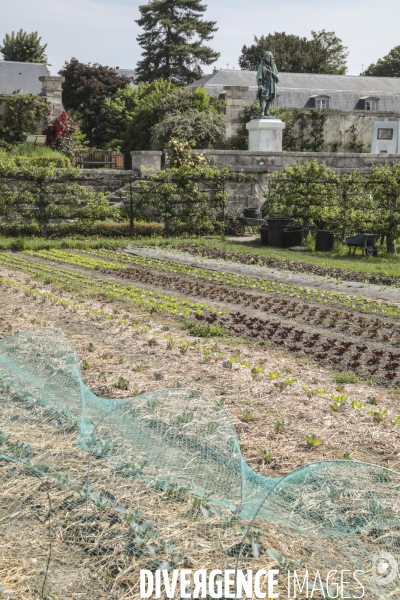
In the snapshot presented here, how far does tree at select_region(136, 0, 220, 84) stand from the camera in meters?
52.2

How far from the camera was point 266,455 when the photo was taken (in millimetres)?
4402

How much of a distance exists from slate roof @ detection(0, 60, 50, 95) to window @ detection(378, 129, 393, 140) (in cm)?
1880

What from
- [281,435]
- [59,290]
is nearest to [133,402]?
[281,435]

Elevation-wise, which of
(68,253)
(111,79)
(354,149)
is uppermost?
(111,79)

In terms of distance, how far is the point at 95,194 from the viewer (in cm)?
1831

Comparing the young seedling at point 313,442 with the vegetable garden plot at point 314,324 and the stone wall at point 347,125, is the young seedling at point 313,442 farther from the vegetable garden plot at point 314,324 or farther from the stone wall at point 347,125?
the stone wall at point 347,125

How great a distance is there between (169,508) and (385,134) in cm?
3104

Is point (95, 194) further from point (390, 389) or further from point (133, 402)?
point (133, 402)

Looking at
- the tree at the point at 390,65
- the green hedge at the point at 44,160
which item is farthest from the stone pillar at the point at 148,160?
the tree at the point at 390,65

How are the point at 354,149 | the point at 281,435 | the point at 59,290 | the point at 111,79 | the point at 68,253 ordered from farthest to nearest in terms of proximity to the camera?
the point at 111,79
the point at 354,149
the point at 68,253
the point at 59,290
the point at 281,435

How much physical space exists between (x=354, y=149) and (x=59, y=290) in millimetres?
21986

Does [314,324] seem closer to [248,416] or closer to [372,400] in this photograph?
[372,400]

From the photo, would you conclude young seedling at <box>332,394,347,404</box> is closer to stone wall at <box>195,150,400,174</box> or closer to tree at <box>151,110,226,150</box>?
stone wall at <box>195,150,400,174</box>

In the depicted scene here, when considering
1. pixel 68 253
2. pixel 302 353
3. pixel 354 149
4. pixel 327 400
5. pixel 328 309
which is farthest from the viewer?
pixel 354 149
